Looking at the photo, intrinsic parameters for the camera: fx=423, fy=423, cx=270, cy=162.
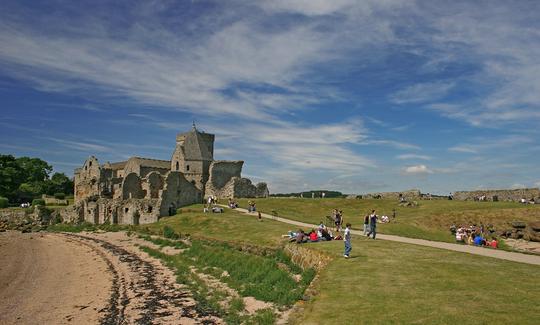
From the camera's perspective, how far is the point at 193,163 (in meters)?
65.5

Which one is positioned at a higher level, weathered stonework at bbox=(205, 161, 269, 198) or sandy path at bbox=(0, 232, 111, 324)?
weathered stonework at bbox=(205, 161, 269, 198)

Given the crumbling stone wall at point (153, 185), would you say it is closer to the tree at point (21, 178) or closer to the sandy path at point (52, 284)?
the sandy path at point (52, 284)

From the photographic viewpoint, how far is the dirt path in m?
17.1

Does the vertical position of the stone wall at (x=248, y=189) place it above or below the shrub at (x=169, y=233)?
above

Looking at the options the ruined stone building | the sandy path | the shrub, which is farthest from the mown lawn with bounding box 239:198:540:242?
the sandy path

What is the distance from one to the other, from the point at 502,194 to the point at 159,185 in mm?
43820

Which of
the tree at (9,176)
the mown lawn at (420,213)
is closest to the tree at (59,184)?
the tree at (9,176)

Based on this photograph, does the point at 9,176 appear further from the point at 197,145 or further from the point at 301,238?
the point at 301,238

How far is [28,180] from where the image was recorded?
305ft

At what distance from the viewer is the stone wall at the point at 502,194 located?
50562 millimetres

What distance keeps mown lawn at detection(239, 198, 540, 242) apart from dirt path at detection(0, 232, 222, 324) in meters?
17.4

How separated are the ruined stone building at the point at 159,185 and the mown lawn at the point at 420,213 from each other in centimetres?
800

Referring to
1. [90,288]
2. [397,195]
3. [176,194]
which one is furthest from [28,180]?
[90,288]

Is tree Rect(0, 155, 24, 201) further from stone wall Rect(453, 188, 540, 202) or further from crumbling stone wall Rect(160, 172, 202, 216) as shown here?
stone wall Rect(453, 188, 540, 202)
